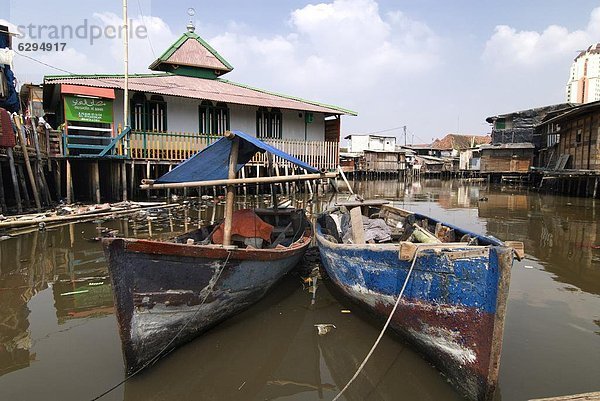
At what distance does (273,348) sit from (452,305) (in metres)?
2.13

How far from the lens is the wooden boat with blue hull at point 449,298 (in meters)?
3.15

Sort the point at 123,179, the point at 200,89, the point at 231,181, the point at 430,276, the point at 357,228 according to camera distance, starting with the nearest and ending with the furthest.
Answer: the point at 430,276
the point at 231,181
the point at 357,228
the point at 123,179
the point at 200,89

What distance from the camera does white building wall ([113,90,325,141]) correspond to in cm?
1731

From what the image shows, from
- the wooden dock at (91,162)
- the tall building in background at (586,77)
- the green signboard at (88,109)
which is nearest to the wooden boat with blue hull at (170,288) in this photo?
the wooden dock at (91,162)

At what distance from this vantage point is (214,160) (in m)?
5.79

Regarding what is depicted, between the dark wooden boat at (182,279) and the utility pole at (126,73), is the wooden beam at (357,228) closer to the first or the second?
the dark wooden boat at (182,279)

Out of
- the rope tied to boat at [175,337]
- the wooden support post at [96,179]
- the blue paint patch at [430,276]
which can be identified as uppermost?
the wooden support post at [96,179]

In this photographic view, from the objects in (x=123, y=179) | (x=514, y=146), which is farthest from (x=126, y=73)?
(x=514, y=146)

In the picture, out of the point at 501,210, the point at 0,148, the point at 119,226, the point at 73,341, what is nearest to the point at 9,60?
the point at 0,148

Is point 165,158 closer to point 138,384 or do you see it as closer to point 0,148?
point 0,148

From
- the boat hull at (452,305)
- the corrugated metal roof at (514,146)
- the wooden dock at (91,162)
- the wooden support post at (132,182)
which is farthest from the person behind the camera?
the corrugated metal roof at (514,146)

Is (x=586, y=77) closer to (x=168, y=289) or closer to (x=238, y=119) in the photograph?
(x=238, y=119)

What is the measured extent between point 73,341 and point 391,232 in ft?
15.8

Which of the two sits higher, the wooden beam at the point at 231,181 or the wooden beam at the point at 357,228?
the wooden beam at the point at 231,181
